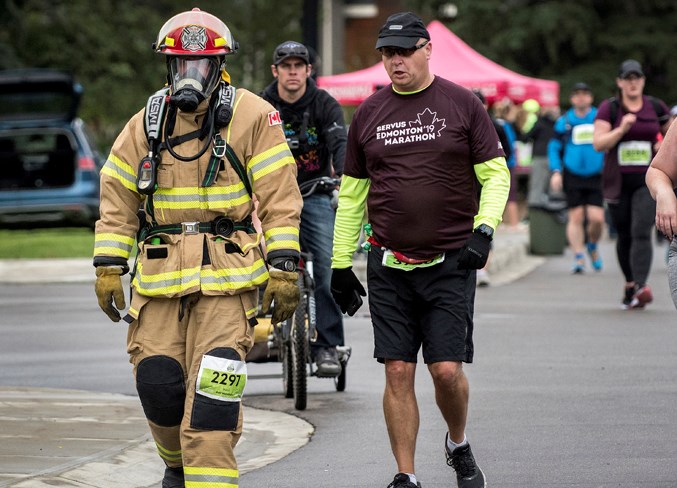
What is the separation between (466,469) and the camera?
6691 mm

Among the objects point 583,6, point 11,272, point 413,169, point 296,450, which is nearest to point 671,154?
point 413,169

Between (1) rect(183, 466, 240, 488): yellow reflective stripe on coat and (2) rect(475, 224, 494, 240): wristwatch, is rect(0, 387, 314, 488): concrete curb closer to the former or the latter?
(1) rect(183, 466, 240, 488): yellow reflective stripe on coat

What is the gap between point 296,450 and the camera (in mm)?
7895

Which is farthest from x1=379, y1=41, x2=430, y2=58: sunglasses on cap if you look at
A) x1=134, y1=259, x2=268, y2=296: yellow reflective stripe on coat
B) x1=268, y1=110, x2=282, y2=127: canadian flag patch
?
x1=134, y1=259, x2=268, y2=296: yellow reflective stripe on coat

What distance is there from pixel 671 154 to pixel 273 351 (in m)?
3.57

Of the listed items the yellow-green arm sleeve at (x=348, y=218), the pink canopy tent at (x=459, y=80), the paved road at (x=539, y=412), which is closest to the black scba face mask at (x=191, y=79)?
the yellow-green arm sleeve at (x=348, y=218)

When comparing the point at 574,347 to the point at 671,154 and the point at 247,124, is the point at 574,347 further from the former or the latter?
the point at 247,124

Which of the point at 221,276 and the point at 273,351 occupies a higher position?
the point at 221,276

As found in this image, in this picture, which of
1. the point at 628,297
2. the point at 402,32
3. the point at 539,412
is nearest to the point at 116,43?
the point at 628,297

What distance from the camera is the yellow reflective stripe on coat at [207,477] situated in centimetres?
565

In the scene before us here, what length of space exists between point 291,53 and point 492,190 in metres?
3.12

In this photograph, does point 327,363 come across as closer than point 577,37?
Yes

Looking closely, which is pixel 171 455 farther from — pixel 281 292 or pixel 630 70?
pixel 630 70

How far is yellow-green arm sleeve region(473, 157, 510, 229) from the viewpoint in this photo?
256 inches
